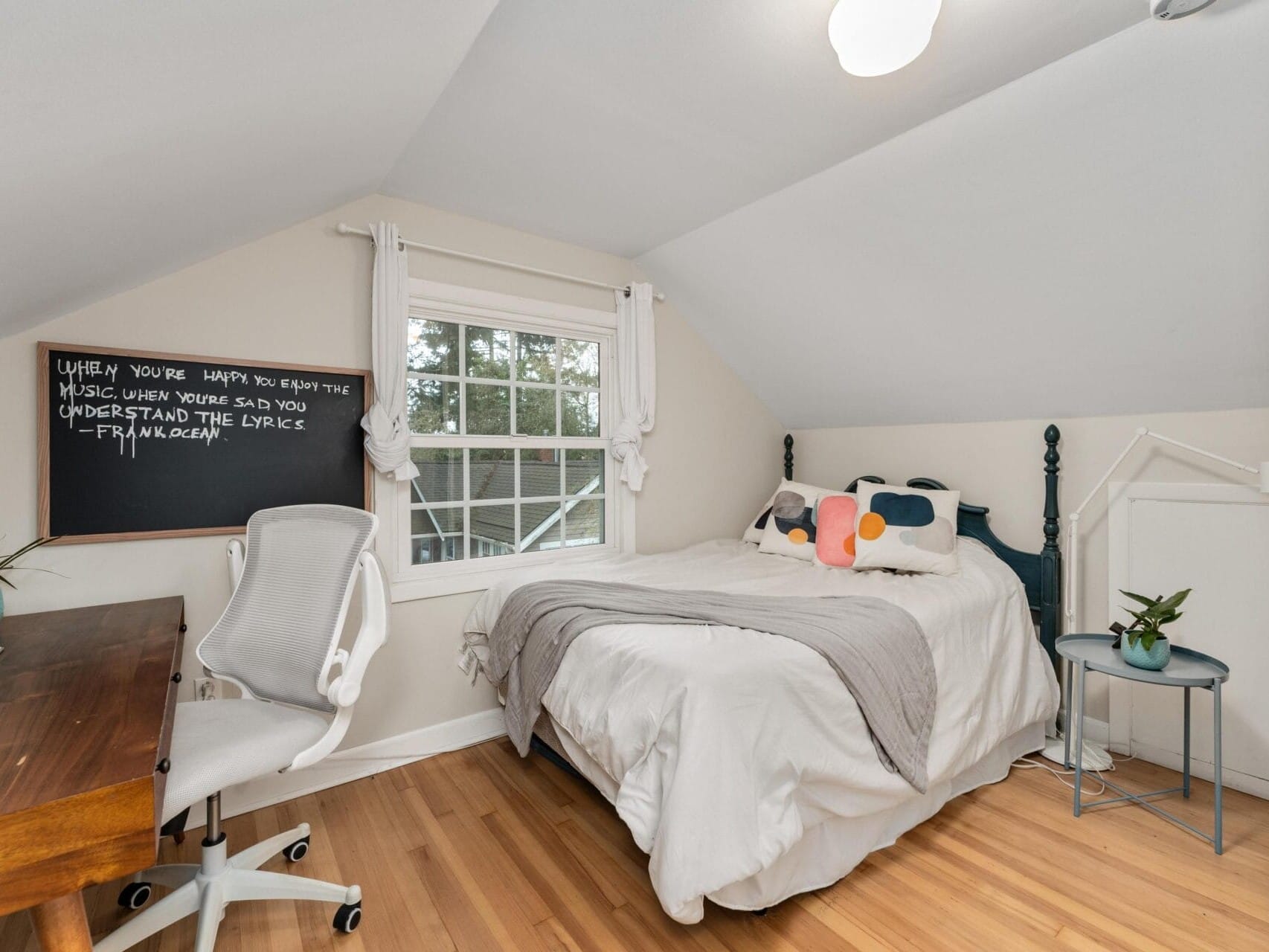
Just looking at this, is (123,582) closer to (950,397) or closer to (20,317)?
(20,317)

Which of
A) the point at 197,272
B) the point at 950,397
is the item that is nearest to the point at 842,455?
the point at 950,397

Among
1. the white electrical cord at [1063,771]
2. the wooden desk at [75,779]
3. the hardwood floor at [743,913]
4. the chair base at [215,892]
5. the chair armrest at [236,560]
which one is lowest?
the hardwood floor at [743,913]

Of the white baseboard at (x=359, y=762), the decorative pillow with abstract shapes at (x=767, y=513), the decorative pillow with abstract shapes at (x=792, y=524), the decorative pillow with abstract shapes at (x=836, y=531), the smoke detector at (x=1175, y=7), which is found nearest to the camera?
the smoke detector at (x=1175, y=7)

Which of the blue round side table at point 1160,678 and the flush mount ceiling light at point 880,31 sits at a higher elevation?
the flush mount ceiling light at point 880,31

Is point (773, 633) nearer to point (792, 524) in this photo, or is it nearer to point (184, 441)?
point (792, 524)

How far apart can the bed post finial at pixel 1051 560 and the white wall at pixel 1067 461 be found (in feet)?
0.25

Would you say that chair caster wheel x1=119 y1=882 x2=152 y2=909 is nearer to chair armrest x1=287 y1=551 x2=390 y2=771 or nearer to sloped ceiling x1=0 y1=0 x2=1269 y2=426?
chair armrest x1=287 y1=551 x2=390 y2=771

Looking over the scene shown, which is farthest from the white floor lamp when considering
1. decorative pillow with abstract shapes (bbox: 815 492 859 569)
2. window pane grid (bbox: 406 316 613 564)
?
window pane grid (bbox: 406 316 613 564)

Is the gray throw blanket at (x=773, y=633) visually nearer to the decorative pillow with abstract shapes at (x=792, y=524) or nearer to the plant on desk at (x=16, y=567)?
the decorative pillow with abstract shapes at (x=792, y=524)

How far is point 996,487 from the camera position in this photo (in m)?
2.94

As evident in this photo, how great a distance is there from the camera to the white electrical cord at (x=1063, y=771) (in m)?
2.31

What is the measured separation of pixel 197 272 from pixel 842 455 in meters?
3.19

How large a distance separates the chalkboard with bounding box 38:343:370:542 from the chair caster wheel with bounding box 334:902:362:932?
1.30 m

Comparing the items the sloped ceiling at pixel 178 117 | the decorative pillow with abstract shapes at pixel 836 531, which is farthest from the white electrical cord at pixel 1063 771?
the sloped ceiling at pixel 178 117
